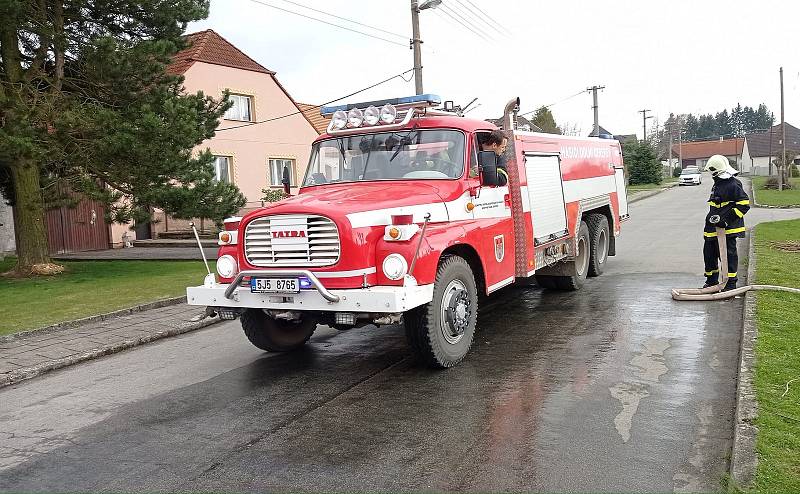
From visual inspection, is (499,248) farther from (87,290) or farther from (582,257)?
(87,290)

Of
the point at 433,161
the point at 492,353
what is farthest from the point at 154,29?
the point at 492,353

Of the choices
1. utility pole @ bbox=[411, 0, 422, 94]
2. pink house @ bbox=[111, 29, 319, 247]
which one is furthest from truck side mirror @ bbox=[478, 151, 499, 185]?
pink house @ bbox=[111, 29, 319, 247]

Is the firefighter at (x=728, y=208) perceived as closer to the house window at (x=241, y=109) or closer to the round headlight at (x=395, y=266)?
the round headlight at (x=395, y=266)

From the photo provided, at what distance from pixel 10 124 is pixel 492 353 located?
10.7 m

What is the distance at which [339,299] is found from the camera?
5488 mm

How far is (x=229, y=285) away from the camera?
238 inches

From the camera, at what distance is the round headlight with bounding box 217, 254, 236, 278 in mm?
6367

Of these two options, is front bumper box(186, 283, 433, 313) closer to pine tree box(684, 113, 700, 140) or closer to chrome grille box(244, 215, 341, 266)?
chrome grille box(244, 215, 341, 266)

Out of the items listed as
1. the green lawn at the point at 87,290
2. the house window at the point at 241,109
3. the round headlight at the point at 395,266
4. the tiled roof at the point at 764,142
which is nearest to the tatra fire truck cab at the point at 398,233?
the round headlight at the point at 395,266

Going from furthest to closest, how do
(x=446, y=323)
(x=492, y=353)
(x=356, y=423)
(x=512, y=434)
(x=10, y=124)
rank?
(x=10, y=124)
(x=492, y=353)
(x=446, y=323)
(x=356, y=423)
(x=512, y=434)

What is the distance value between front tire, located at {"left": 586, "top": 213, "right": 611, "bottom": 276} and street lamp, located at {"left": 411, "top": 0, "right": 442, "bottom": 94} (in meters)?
9.53

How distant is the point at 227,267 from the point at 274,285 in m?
0.84

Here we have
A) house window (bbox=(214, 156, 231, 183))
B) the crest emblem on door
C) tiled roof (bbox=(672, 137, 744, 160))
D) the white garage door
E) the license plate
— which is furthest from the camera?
tiled roof (bbox=(672, 137, 744, 160))

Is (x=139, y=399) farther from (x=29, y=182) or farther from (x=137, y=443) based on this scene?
(x=29, y=182)
